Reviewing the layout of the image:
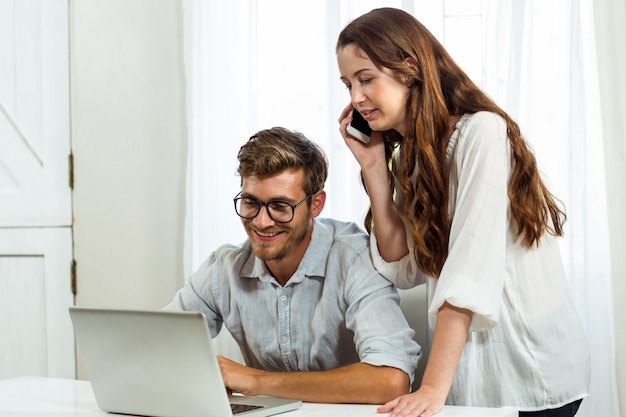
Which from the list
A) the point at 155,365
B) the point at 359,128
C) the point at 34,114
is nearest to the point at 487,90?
the point at 359,128

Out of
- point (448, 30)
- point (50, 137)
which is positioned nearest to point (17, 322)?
point (50, 137)

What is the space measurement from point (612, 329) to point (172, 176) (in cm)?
174

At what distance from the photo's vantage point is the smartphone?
2104 millimetres

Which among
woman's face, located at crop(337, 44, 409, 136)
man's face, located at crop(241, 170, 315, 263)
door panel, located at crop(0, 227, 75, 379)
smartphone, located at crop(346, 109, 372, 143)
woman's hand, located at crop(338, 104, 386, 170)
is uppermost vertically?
woman's face, located at crop(337, 44, 409, 136)

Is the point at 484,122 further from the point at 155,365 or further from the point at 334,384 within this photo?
the point at 155,365

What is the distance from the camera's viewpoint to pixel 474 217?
5.88 ft

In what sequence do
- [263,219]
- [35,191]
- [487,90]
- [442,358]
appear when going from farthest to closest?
[35,191] → [487,90] → [263,219] → [442,358]

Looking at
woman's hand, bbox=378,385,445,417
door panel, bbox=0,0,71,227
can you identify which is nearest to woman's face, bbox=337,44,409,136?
woman's hand, bbox=378,385,445,417

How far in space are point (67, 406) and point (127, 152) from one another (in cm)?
185

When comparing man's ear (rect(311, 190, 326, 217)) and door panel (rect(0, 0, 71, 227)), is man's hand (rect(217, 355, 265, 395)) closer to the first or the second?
man's ear (rect(311, 190, 326, 217))

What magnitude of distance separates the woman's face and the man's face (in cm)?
31

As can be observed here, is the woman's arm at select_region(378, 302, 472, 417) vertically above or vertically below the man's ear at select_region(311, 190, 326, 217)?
below

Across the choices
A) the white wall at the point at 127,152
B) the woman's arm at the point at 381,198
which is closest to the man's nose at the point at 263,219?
the woman's arm at the point at 381,198

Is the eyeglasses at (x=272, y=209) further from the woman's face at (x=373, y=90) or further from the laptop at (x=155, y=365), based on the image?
the laptop at (x=155, y=365)
